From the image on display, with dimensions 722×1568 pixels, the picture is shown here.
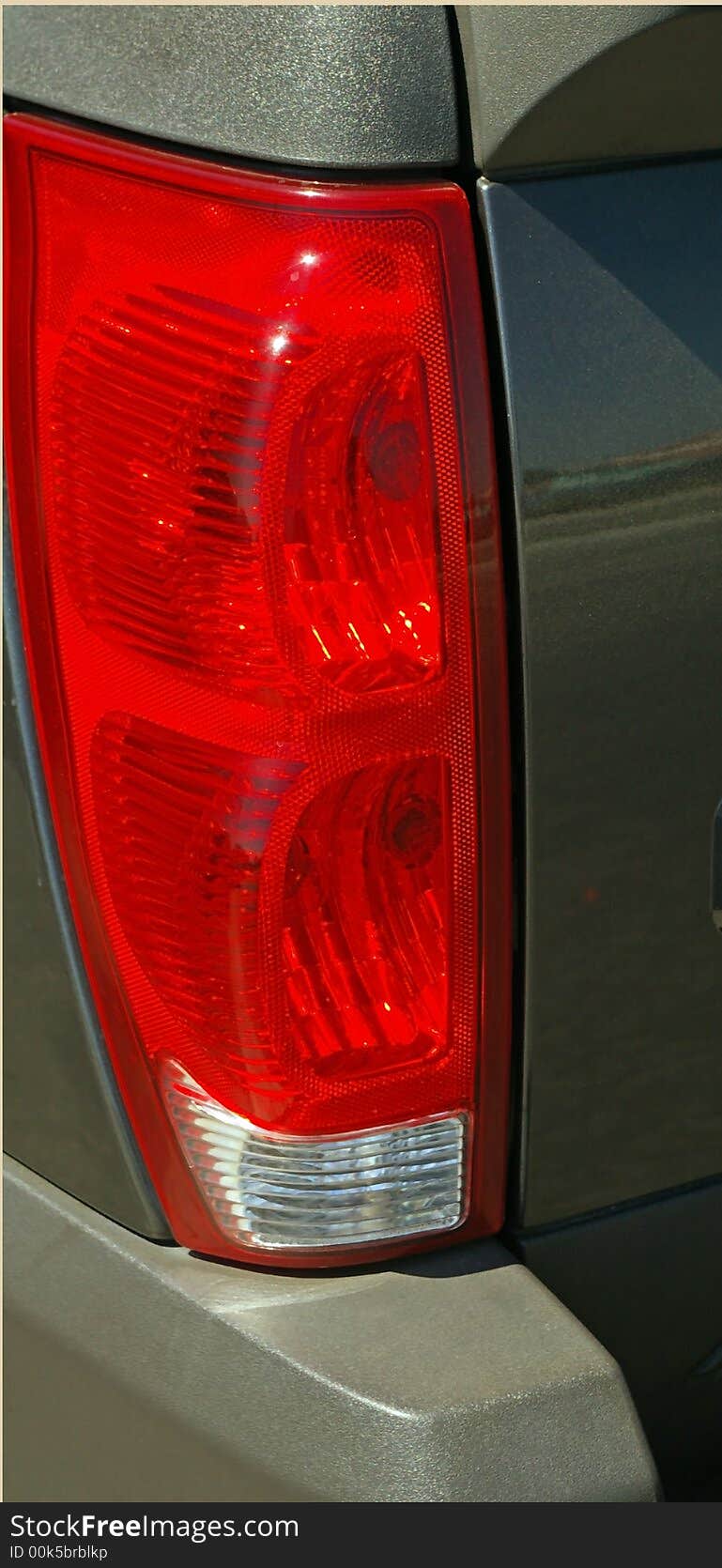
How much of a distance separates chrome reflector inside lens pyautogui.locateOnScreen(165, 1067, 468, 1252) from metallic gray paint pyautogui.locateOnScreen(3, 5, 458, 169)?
71 cm

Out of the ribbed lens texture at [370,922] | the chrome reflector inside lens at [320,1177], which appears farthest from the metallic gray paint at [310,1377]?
the ribbed lens texture at [370,922]

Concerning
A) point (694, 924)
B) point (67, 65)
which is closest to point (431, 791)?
point (694, 924)

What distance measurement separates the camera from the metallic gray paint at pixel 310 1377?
4.00ft

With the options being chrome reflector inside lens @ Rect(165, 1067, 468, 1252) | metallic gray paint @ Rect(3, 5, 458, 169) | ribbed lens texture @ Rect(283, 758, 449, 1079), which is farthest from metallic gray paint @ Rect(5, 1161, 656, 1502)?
metallic gray paint @ Rect(3, 5, 458, 169)

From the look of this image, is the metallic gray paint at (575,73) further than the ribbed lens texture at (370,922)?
No

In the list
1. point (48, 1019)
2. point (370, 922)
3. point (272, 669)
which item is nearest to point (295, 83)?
point (272, 669)

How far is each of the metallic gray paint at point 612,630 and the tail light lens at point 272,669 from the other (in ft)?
0.12

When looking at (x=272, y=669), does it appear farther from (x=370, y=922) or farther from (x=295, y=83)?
(x=295, y=83)

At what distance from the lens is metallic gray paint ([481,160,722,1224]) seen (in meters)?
1.19

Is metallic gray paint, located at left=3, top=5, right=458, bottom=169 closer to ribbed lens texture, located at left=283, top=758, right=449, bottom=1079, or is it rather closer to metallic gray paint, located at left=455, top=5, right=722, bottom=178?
metallic gray paint, located at left=455, top=5, right=722, bottom=178

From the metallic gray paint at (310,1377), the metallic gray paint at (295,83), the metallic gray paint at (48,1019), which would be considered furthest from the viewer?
the metallic gray paint at (48,1019)

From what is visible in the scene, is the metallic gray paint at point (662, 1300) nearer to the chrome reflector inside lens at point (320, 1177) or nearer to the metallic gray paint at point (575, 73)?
the chrome reflector inside lens at point (320, 1177)

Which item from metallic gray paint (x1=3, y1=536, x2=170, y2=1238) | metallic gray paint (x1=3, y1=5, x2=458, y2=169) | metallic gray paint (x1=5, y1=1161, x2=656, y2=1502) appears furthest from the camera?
metallic gray paint (x1=3, y1=536, x2=170, y2=1238)

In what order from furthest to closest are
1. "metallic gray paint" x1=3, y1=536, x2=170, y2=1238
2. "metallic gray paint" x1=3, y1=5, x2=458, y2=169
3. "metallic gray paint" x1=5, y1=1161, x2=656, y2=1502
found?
"metallic gray paint" x1=3, y1=536, x2=170, y2=1238
"metallic gray paint" x1=5, y1=1161, x2=656, y2=1502
"metallic gray paint" x1=3, y1=5, x2=458, y2=169
